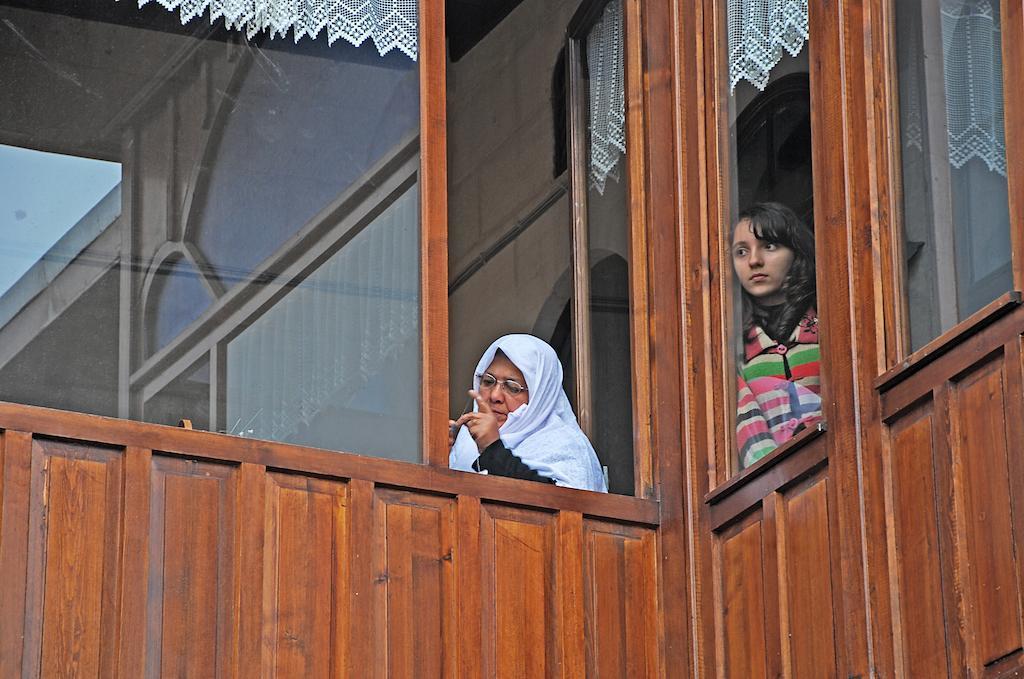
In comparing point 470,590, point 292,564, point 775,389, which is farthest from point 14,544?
point 775,389

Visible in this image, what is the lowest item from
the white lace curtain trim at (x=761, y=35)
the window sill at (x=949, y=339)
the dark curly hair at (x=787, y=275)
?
the window sill at (x=949, y=339)

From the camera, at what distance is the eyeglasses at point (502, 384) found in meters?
7.03

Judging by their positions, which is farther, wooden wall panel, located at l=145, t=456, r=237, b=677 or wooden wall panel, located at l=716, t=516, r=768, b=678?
wooden wall panel, located at l=716, t=516, r=768, b=678

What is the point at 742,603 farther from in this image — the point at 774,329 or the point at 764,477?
the point at 774,329

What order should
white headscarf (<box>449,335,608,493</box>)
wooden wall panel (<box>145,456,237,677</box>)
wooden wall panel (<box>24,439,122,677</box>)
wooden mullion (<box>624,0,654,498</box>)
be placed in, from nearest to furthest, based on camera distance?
wooden wall panel (<box>24,439,122,677</box>) → wooden wall panel (<box>145,456,237,677</box>) → white headscarf (<box>449,335,608,493</box>) → wooden mullion (<box>624,0,654,498</box>)

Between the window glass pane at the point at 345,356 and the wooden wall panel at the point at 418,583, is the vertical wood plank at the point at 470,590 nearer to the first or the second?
the wooden wall panel at the point at 418,583

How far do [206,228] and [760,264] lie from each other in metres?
1.71

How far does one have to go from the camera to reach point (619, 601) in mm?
6871

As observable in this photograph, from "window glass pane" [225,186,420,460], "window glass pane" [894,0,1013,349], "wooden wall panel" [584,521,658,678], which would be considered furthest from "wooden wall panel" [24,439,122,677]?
"window glass pane" [894,0,1013,349]

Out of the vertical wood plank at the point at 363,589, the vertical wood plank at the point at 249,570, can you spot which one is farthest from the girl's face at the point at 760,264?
the vertical wood plank at the point at 249,570

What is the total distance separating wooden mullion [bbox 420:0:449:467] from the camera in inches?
267

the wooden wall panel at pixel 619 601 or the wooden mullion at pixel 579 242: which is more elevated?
the wooden mullion at pixel 579 242

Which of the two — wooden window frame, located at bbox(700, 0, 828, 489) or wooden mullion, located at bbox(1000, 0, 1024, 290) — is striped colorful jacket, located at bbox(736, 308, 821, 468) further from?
wooden mullion, located at bbox(1000, 0, 1024, 290)

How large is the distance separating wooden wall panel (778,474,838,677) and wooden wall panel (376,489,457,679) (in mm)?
989
